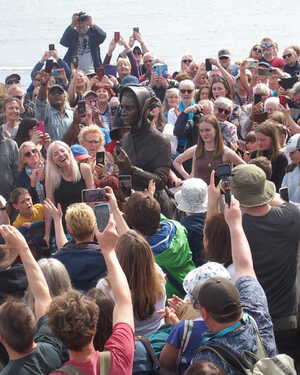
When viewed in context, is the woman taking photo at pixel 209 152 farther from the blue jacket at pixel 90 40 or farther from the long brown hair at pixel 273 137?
the blue jacket at pixel 90 40

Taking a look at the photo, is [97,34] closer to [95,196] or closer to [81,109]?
[81,109]

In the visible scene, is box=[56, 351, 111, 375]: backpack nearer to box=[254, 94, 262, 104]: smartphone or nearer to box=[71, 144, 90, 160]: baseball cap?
box=[71, 144, 90, 160]: baseball cap

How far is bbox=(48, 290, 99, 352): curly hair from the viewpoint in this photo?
2.67m

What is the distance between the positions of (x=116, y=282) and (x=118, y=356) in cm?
38

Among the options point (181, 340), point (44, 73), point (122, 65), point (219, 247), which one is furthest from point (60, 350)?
point (122, 65)

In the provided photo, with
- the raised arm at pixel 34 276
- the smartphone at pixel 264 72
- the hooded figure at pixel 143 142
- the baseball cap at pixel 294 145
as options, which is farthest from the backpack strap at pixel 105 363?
the smartphone at pixel 264 72

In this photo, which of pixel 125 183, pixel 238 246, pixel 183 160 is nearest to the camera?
pixel 238 246

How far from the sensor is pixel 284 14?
711 inches

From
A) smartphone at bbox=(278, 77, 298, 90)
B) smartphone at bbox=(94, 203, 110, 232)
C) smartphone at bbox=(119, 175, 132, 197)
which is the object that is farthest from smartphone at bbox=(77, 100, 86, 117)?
smartphone at bbox=(94, 203, 110, 232)

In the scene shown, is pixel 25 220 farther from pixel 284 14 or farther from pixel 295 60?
pixel 284 14

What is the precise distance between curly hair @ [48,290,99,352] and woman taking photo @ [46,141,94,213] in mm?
2872

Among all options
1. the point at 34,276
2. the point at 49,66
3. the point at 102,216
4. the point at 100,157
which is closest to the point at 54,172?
the point at 100,157

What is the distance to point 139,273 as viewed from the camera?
11.2 ft

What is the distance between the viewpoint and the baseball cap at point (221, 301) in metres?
2.78
